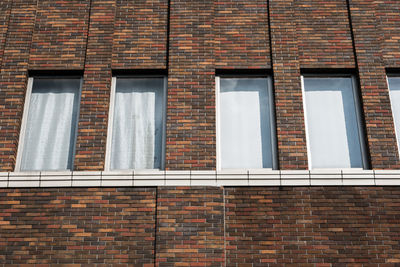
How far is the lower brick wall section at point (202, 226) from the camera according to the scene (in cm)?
896

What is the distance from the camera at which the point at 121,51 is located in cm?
1081

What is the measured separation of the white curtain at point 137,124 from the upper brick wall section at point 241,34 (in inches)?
63.6

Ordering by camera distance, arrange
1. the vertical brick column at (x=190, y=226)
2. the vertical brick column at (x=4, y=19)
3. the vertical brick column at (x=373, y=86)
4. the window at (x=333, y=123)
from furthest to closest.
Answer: the vertical brick column at (x=4, y=19) → the window at (x=333, y=123) → the vertical brick column at (x=373, y=86) → the vertical brick column at (x=190, y=226)

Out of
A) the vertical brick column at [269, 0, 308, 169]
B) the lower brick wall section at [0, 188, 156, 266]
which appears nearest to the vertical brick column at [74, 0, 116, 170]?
the lower brick wall section at [0, 188, 156, 266]

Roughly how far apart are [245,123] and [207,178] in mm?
1631

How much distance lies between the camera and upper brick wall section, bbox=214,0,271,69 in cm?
Answer: 1071

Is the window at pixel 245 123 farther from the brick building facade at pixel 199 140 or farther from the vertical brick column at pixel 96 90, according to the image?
the vertical brick column at pixel 96 90

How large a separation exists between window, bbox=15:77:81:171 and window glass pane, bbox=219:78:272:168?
127 inches

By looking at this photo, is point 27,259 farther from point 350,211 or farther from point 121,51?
point 350,211

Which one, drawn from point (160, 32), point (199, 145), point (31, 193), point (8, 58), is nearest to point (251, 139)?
point (199, 145)

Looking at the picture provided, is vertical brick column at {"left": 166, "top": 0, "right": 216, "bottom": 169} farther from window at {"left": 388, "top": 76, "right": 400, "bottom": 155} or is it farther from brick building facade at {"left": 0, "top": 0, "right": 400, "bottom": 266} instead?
window at {"left": 388, "top": 76, "right": 400, "bottom": 155}

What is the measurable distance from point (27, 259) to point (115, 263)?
1643mm

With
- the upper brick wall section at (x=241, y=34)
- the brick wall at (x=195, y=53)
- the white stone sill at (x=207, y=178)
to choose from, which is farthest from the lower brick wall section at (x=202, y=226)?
the upper brick wall section at (x=241, y=34)

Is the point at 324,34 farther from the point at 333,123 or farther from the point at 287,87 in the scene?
the point at 333,123
